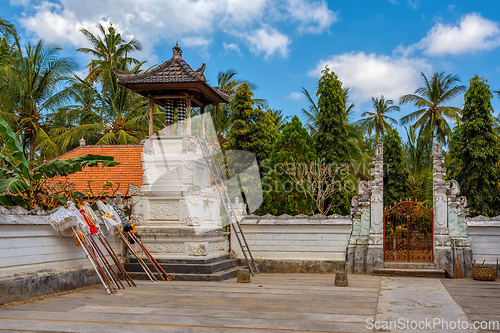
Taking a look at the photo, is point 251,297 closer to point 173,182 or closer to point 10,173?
point 173,182

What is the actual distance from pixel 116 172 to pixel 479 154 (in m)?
13.1

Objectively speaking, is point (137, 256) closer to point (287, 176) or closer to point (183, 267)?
point (183, 267)

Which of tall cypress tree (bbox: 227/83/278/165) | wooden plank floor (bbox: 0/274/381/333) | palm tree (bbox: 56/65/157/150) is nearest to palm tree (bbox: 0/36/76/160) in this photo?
palm tree (bbox: 56/65/157/150)

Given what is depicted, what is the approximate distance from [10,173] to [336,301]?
6.76 m

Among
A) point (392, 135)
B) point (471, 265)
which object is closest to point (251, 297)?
point (471, 265)

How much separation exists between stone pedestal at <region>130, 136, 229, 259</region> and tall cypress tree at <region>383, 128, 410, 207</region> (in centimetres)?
1252

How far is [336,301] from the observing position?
760 cm

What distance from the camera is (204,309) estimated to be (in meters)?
6.88

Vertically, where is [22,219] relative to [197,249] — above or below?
above

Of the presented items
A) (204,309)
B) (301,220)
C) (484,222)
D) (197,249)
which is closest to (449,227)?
(484,222)

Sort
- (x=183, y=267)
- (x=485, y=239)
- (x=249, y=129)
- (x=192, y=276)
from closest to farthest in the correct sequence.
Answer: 1. (x=192, y=276)
2. (x=183, y=267)
3. (x=485, y=239)
4. (x=249, y=129)

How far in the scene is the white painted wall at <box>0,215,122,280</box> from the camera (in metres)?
7.31

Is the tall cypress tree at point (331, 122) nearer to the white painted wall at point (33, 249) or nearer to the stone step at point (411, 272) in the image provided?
the stone step at point (411, 272)

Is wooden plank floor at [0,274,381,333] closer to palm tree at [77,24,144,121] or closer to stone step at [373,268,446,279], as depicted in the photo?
stone step at [373,268,446,279]
